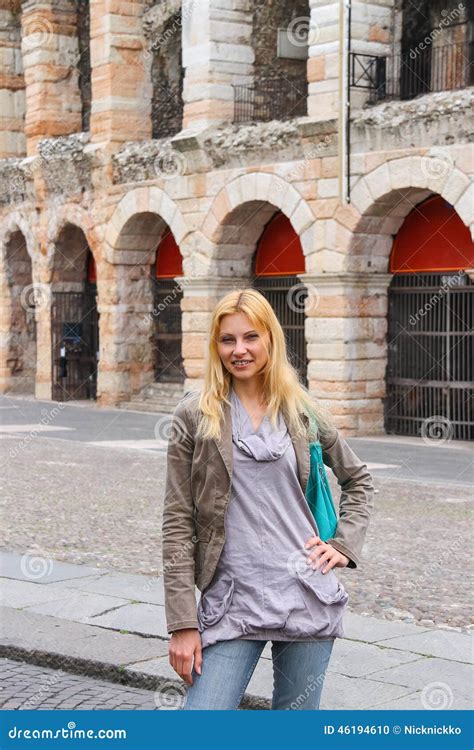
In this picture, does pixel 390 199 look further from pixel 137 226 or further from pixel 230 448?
pixel 230 448

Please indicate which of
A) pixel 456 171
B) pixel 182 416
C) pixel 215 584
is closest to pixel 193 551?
pixel 215 584

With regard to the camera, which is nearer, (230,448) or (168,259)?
(230,448)

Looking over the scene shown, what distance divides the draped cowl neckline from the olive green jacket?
0.03 meters

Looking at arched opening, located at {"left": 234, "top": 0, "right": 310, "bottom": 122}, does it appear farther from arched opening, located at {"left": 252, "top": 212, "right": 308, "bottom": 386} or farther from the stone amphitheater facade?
Answer: arched opening, located at {"left": 252, "top": 212, "right": 308, "bottom": 386}

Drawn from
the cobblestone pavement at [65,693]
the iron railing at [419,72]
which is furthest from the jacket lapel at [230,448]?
the iron railing at [419,72]

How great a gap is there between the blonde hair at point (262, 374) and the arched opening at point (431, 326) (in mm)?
14410

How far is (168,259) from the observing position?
25172 mm

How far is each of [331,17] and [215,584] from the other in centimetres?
1675

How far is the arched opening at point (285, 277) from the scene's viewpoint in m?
21.6

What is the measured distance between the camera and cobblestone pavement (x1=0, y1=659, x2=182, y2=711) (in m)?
6.27

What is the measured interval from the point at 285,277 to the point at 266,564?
59.5ft

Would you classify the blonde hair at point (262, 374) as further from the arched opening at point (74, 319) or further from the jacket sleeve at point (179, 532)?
the arched opening at point (74, 319)

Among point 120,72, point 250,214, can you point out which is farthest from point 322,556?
point 120,72

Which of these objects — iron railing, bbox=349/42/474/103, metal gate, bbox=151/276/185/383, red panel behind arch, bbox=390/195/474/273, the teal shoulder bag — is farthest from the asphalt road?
the teal shoulder bag
